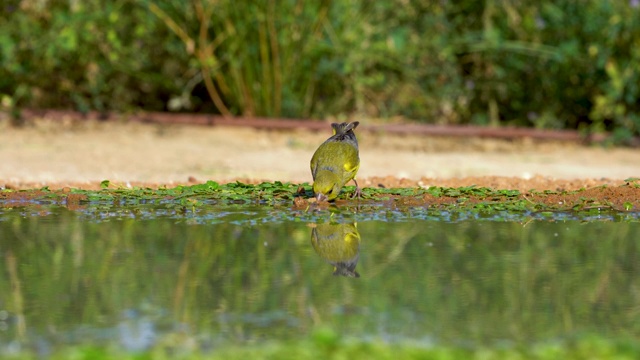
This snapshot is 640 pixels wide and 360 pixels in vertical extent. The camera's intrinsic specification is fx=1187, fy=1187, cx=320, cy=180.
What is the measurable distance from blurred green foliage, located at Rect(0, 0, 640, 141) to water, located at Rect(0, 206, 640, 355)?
17.0 feet

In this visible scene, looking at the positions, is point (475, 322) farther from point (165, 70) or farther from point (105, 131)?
point (165, 70)

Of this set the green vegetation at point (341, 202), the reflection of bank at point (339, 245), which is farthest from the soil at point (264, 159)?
the reflection of bank at point (339, 245)

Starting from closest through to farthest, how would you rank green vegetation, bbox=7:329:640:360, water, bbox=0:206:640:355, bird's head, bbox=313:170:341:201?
green vegetation, bbox=7:329:640:360 < water, bbox=0:206:640:355 < bird's head, bbox=313:170:341:201

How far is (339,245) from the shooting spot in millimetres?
6383

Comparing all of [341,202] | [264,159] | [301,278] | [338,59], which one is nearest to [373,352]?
[301,278]

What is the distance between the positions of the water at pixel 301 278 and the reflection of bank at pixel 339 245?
0.04ft

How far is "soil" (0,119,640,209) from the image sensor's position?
915cm

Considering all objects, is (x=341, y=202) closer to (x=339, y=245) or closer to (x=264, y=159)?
(x=339, y=245)

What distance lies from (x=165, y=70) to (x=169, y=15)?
79cm

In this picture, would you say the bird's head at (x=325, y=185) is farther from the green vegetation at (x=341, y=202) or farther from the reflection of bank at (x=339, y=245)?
the reflection of bank at (x=339, y=245)

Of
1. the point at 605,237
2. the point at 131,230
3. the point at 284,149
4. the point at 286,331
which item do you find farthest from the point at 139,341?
the point at 284,149

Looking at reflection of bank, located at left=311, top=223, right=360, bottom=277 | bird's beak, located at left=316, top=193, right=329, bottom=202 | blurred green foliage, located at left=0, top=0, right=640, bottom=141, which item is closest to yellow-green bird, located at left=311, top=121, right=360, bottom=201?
bird's beak, located at left=316, top=193, right=329, bottom=202

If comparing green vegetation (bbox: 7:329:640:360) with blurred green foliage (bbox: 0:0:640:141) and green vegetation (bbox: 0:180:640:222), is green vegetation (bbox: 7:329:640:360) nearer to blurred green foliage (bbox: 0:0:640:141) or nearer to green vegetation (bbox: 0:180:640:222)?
green vegetation (bbox: 0:180:640:222)

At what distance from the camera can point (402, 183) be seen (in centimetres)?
890
